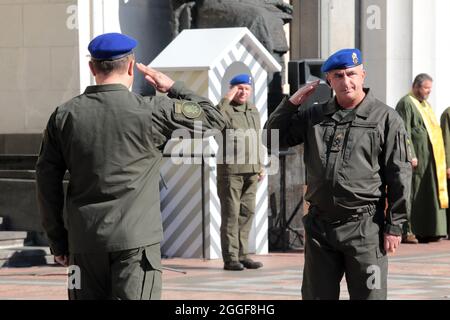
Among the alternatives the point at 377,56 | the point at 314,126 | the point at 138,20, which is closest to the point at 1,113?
the point at 138,20

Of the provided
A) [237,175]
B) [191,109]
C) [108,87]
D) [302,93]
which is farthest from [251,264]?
[108,87]

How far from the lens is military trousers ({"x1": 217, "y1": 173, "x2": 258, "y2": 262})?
12500mm

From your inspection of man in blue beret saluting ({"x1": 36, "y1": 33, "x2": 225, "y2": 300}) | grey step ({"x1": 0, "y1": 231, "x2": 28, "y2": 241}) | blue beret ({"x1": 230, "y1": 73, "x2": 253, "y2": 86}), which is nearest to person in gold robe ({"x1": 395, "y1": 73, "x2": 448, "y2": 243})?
blue beret ({"x1": 230, "y1": 73, "x2": 253, "y2": 86})

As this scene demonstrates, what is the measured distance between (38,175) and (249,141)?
6.94 metres

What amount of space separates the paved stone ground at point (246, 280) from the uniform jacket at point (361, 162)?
3.19 metres

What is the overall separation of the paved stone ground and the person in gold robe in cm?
202

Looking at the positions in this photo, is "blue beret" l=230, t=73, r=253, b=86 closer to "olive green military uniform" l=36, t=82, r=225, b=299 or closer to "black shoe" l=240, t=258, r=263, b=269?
"black shoe" l=240, t=258, r=263, b=269

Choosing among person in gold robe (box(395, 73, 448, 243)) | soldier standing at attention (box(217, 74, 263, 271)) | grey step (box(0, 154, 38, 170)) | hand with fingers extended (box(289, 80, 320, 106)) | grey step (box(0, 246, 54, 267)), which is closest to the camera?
hand with fingers extended (box(289, 80, 320, 106))

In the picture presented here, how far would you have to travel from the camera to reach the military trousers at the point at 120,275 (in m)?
5.62

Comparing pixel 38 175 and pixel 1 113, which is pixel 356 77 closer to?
pixel 38 175

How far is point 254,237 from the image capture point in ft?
45.8

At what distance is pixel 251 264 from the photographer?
12.6m

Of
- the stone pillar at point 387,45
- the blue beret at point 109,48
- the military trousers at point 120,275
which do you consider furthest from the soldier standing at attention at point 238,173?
the stone pillar at point 387,45

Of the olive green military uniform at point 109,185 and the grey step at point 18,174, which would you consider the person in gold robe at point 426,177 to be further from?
the olive green military uniform at point 109,185
